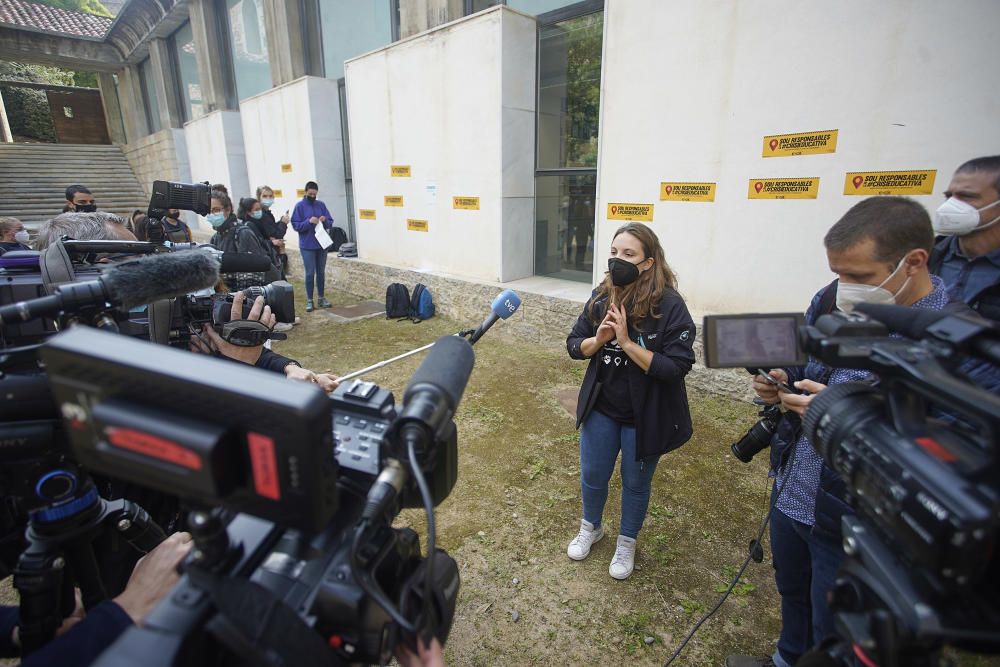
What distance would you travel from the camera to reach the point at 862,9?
3.37 m

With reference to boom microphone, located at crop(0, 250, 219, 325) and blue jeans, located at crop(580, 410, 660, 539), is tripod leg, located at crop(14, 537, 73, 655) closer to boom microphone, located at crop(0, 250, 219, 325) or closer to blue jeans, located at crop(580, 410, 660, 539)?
boom microphone, located at crop(0, 250, 219, 325)

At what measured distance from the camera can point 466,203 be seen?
6.56 meters

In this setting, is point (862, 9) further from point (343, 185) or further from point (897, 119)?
point (343, 185)

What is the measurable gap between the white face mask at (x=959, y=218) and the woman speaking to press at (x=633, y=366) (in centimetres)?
127

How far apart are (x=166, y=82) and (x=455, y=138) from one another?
14.4 metres

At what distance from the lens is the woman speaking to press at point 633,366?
224 centimetres

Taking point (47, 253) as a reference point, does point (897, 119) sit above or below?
above

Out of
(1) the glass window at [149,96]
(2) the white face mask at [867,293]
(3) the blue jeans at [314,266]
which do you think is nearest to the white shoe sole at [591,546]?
(2) the white face mask at [867,293]

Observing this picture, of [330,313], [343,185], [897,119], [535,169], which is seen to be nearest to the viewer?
[897,119]

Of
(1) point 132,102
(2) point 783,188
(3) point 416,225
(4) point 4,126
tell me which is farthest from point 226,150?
(4) point 4,126

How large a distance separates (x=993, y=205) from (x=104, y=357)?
129 inches

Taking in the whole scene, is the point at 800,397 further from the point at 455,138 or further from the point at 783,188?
the point at 455,138

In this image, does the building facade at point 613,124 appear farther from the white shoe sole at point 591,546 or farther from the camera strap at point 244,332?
the camera strap at point 244,332

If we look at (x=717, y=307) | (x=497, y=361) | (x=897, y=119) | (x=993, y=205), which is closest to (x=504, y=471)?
(x=497, y=361)
